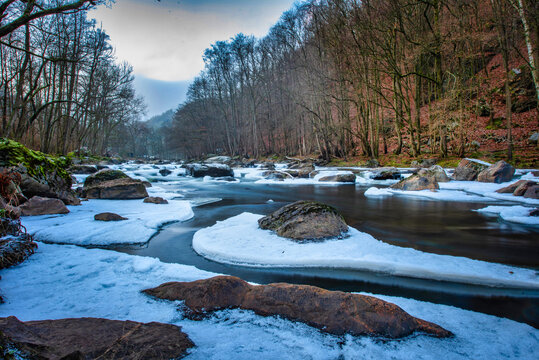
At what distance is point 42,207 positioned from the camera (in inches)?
200

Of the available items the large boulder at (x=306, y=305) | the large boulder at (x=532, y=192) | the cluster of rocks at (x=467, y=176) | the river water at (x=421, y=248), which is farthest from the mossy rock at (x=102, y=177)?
the large boulder at (x=532, y=192)

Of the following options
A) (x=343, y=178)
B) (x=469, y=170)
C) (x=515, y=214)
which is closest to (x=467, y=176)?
(x=469, y=170)

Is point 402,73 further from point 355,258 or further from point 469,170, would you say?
point 355,258

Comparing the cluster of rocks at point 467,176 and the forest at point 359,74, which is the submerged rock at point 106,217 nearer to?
the forest at point 359,74

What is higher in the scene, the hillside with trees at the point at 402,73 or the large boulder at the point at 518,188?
the hillside with trees at the point at 402,73

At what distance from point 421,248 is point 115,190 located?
783 cm

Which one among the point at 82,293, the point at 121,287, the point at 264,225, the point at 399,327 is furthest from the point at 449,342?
the point at 264,225

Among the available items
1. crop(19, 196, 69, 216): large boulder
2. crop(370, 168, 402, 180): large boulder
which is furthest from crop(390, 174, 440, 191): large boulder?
crop(19, 196, 69, 216): large boulder

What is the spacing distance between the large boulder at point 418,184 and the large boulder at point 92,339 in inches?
369

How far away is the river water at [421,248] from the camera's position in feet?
7.88

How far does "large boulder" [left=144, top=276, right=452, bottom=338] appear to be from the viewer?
1.62 m

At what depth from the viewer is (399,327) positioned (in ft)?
5.26

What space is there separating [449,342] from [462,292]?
1219mm

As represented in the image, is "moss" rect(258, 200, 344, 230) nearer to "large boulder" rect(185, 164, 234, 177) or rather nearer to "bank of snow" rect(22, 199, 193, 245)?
"bank of snow" rect(22, 199, 193, 245)
